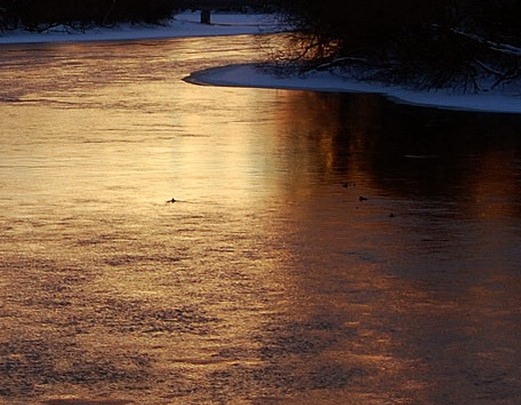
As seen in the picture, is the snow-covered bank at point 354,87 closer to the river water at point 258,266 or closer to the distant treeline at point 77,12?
the river water at point 258,266

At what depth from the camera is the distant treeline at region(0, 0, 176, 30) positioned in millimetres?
70062

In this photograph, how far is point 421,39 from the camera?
31.5 m

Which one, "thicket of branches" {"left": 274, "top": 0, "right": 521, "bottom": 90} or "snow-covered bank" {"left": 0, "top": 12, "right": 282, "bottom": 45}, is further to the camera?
"snow-covered bank" {"left": 0, "top": 12, "right": 282, "bottom": 45}

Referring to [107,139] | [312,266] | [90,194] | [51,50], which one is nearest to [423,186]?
[90,194]

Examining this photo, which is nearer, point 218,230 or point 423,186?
point 218,230

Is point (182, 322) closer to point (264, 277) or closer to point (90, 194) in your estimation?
point (264, 277)

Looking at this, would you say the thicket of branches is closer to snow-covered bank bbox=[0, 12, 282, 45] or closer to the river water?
the river water

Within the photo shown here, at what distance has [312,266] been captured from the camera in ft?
32.5

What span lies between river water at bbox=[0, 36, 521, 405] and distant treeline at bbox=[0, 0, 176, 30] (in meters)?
50.5

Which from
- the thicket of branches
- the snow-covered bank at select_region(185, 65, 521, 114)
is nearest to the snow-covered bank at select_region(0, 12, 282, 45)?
the snow-covered bank at select_region(185, 65, 521, 114)

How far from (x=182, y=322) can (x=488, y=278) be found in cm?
262

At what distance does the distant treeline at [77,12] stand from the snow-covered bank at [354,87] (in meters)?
33.4

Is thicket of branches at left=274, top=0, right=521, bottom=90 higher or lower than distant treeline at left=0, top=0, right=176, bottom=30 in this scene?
higher

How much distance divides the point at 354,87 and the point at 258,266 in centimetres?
2324
